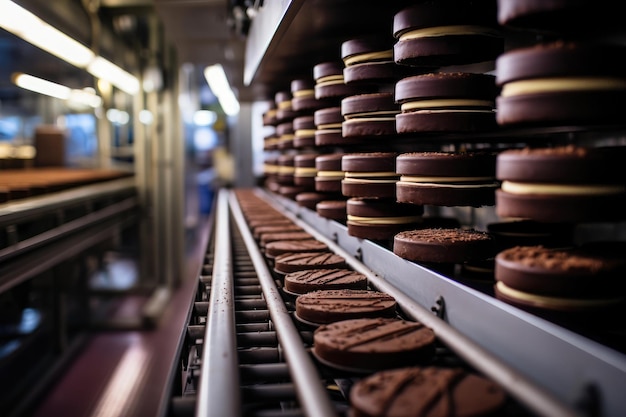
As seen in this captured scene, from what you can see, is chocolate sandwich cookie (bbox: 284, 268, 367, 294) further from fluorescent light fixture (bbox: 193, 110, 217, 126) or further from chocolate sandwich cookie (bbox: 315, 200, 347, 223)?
fluorescent light fixture (bbox: 193, 110, 217, 126)

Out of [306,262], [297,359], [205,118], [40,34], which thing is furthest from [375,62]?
[205,118]

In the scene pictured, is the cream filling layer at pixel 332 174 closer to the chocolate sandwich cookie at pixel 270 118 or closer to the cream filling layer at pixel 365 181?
the cream filling layer at pixel 365 181

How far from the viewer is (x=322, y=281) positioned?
126 cm

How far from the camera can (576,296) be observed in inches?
32.3

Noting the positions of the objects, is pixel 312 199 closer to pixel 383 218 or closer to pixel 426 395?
pixel 383 218

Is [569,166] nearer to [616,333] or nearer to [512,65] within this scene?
[512,65]

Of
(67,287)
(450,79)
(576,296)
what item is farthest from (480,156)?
(67,287)

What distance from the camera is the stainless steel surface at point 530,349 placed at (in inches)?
26.4

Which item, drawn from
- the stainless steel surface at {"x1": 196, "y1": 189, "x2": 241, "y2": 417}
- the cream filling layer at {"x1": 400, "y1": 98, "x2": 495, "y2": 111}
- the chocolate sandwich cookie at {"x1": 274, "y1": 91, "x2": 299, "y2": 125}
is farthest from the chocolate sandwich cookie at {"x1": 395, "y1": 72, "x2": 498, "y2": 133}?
the chocolate sandwich cookie at {"x1": 274, "y1": 91, "x2": 299, "y2": 125}

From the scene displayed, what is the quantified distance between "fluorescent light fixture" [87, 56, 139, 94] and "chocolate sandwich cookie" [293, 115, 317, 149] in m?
2.51

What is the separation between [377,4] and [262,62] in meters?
0.96

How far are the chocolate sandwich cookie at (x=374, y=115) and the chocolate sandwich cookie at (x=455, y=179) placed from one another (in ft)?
1.01

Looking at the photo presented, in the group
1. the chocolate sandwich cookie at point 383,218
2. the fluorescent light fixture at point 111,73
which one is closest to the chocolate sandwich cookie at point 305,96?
the chocolate sandwich cookie at point 383,218

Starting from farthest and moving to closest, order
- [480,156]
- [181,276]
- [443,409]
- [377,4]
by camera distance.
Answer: [181,276]
[377,4]
[480,156]
[443,409]
